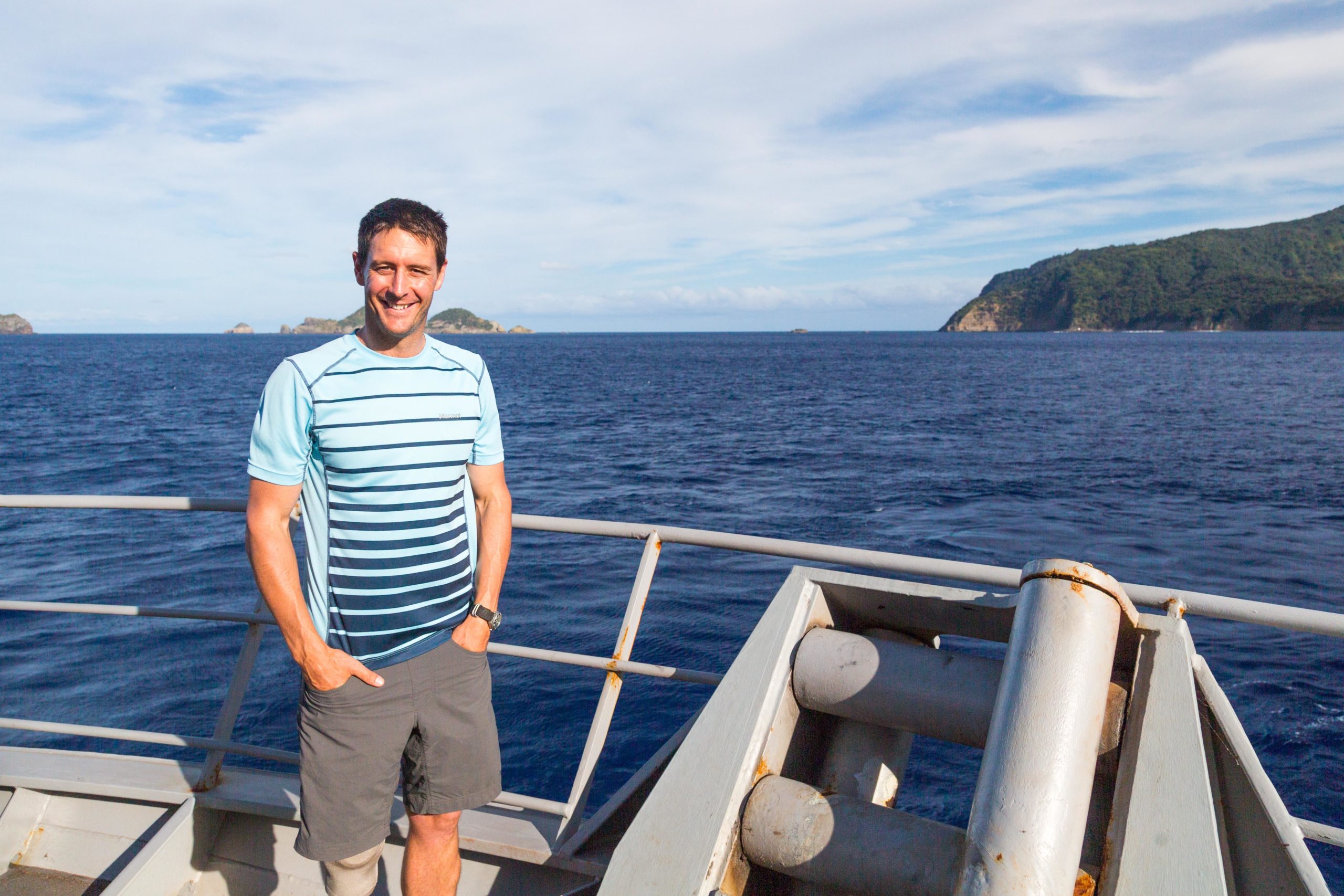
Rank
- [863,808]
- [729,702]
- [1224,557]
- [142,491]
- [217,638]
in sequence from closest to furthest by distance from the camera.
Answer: [863,808] → [729,702] → [217,638] → [1224,557] → [142,491]

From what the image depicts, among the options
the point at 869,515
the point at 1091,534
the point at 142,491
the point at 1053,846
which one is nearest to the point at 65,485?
the point at 142,491

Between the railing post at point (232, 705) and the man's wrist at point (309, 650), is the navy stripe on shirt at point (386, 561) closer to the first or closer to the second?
the man's wrist at point (309, 650)

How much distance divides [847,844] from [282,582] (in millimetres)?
1363

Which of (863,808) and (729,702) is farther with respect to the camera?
(729,702)

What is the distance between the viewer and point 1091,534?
1529 centimetres

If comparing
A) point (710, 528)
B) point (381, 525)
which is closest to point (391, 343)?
point (381, 525)

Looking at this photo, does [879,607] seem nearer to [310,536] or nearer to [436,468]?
[436,468]

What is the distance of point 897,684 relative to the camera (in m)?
1.94

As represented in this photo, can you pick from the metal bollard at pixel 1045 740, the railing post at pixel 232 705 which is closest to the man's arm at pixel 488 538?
the railing post at pixel 232 705

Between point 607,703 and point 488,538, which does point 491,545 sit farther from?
point 607,703

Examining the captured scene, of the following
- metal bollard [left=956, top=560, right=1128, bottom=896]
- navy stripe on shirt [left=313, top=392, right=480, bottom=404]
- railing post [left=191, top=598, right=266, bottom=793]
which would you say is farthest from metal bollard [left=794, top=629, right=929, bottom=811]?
railing post [left=191, top=598, right=266, bottom=793]

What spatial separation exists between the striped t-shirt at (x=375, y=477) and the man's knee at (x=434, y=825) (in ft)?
1.54

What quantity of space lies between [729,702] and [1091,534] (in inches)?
602

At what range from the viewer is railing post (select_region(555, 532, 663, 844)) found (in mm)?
2570
